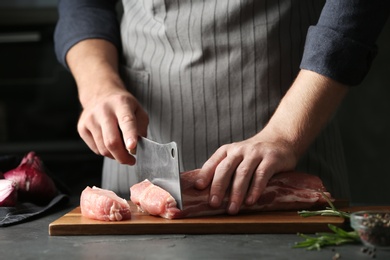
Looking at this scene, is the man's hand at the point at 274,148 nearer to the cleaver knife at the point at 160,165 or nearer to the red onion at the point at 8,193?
the cleaver knife at the point at 160,165

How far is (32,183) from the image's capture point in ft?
5.83

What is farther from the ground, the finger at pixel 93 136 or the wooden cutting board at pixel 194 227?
the finger at pixel 93 136

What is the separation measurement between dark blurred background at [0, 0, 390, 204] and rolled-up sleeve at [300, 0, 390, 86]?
164cm

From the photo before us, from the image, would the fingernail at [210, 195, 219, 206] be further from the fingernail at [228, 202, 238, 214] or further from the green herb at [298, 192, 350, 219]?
the green herb at [298, 192, 350, 219]

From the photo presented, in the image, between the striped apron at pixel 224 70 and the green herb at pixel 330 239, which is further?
the striped apron at pixel 224 70

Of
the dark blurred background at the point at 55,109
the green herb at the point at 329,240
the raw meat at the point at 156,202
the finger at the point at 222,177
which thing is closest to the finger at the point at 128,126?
the raw meat at the point at 156,202

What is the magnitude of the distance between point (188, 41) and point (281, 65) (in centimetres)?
25

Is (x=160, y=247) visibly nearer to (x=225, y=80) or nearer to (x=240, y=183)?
(x=240, y=183)

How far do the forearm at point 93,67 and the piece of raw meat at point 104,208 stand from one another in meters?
0.42

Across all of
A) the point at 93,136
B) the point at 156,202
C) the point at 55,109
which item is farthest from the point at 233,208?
the point at 55,109

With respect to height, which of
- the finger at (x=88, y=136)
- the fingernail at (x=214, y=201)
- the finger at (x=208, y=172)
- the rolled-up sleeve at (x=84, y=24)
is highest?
the rolled-up sleeve at (x=84, y=24)

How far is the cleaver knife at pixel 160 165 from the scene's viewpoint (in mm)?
1502

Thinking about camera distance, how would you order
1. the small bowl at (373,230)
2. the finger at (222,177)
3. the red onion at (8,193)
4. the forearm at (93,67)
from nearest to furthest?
the small bowl at (373,230), the finger at (222,177), the red onion at (8,193), the forearm at (93,67)

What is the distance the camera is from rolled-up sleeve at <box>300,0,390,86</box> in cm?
169
